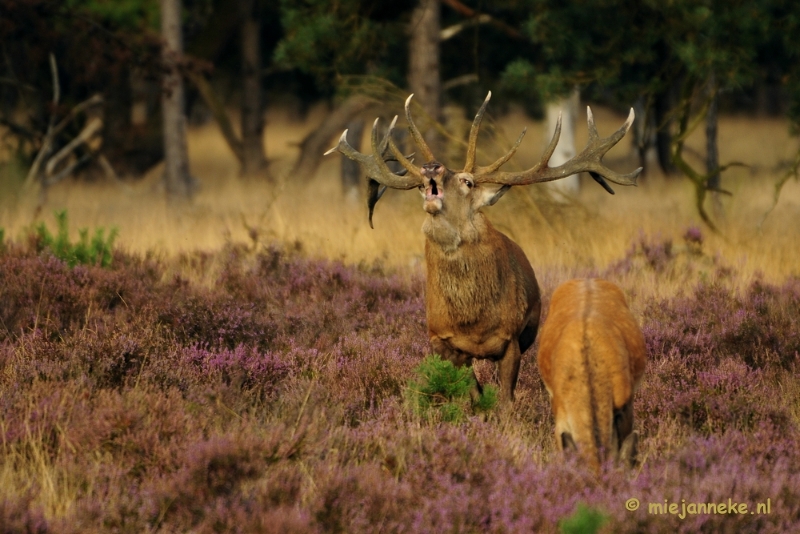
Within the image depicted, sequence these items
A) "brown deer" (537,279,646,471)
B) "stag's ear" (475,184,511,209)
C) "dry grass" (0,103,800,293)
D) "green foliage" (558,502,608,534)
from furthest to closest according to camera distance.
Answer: "dry grass" (0,103,800,293) → "stag's ear" (475,184,511,209) → "brown deer" (537,279,646,471) → "green foliage" (558,502,608,534)

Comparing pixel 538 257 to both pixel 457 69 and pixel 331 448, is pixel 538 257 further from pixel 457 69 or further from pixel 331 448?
pixel 457 69

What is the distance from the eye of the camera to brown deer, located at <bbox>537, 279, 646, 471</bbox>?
15.2ft

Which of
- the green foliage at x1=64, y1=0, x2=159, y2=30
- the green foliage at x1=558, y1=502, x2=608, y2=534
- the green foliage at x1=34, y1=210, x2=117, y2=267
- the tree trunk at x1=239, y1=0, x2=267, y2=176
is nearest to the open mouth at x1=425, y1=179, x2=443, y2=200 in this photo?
the green foliage at x1=558, y1=502, x2=608, y2=534

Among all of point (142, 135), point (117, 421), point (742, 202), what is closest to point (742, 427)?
point (117, 421)

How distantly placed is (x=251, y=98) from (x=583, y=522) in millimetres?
18286

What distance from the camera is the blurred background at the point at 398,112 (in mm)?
11570

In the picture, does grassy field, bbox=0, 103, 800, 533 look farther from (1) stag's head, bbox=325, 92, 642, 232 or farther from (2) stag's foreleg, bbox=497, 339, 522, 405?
(1) stag's head, bbox=325, 92, 642, 232

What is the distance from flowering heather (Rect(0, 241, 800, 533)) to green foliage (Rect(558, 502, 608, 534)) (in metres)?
0.04

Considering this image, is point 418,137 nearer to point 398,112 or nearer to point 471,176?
point 471,176

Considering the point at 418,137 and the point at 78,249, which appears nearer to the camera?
the point at 418,137

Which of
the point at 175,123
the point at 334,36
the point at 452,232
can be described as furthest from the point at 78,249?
the point at 175,123

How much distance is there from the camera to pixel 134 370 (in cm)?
641

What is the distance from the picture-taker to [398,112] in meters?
13.0

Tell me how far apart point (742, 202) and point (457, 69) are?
26.3 ft
